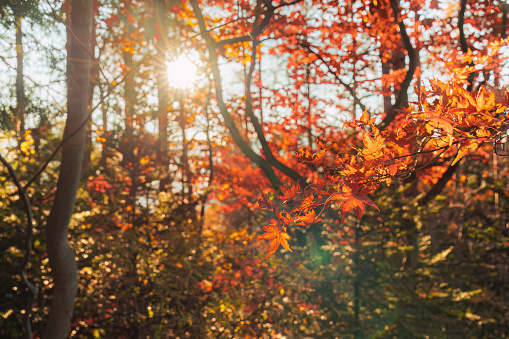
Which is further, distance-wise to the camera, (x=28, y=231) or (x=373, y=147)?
(x=28, y=231)

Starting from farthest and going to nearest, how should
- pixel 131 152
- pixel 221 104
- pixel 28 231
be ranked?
pixel 131 152
pixel 221 104
pixel 28 231

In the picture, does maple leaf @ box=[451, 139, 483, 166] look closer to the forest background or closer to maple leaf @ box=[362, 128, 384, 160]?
maple leaf @ box=[362, 128, 384, 160]

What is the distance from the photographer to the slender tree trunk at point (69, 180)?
13.2 feet

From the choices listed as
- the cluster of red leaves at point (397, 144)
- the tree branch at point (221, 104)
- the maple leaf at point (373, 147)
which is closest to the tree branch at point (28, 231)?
the tree branch at point (221, 104)

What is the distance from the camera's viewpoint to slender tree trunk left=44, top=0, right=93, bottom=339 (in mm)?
4031

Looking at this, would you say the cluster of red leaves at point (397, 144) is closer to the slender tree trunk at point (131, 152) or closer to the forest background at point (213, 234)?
the forest background at point (213, 234)

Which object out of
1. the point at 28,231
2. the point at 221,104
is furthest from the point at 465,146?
the point at 28,231

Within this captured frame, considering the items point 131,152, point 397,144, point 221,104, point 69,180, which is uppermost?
point 131,152

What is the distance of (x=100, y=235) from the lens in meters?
5.67

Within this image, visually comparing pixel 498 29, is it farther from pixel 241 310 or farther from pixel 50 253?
pixel 50 253

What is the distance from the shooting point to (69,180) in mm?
4043

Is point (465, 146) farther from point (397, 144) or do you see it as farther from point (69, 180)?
point (69, 180)

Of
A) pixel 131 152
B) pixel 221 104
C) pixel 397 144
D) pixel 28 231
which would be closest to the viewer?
pixel 397 144

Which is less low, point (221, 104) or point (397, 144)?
point (221, 104)
